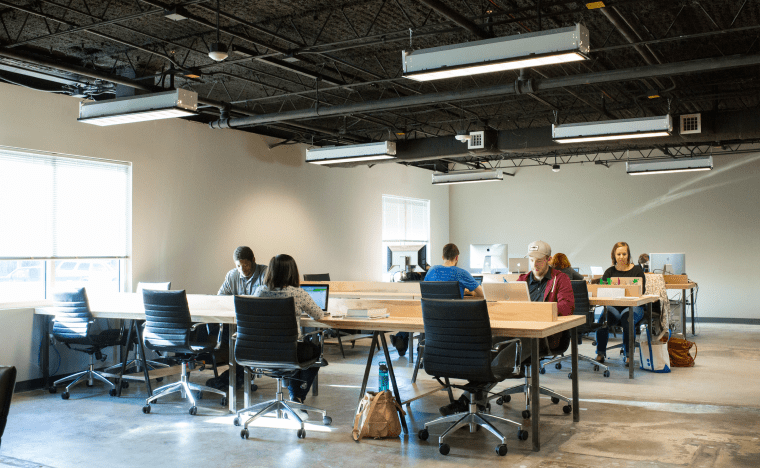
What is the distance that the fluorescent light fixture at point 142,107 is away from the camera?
6.24 metres

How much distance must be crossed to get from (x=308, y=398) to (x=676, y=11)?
5267 mm

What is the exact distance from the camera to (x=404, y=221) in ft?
47.6

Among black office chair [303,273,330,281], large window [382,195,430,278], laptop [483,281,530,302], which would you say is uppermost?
large window [382,195,430,278]

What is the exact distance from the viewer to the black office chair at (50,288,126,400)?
21.2ft

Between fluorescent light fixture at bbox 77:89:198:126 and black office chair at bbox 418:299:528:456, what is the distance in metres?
3.29

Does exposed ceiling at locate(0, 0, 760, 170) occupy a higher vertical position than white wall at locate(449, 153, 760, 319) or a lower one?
higher

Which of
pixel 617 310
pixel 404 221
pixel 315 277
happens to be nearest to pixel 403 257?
pixel 315 277

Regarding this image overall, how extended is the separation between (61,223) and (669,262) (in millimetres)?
9680

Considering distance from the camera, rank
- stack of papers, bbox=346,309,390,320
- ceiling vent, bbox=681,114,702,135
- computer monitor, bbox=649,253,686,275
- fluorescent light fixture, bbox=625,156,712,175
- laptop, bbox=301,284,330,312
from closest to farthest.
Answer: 1. stack of papers, bbox=346,309,390,320
2. laptop, bbox=301,284,330,312
3. ceiling vent, bbox=681,114,702,135
4. fluorescent light fixture, bbox=625,156,712,175
5. computer monitor, bbox=649,253,686,275

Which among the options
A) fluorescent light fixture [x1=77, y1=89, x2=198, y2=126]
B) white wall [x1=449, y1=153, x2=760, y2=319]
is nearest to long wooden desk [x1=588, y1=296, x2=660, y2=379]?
fluorescent light fixture [x1=77, y1=89, x2=198, y2=126]

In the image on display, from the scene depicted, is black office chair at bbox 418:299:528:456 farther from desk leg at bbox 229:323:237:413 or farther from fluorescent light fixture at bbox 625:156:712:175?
fluorescent light fixture at bbox 625:156:712:175

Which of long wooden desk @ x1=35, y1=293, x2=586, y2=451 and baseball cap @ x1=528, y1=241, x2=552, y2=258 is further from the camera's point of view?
baseball cap @ x1=528, y1=241, x2=552, y2=258

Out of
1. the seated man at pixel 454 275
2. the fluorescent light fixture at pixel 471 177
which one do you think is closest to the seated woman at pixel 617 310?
the seated man at pixel 454 275

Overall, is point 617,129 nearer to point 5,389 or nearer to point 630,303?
point 630,303
